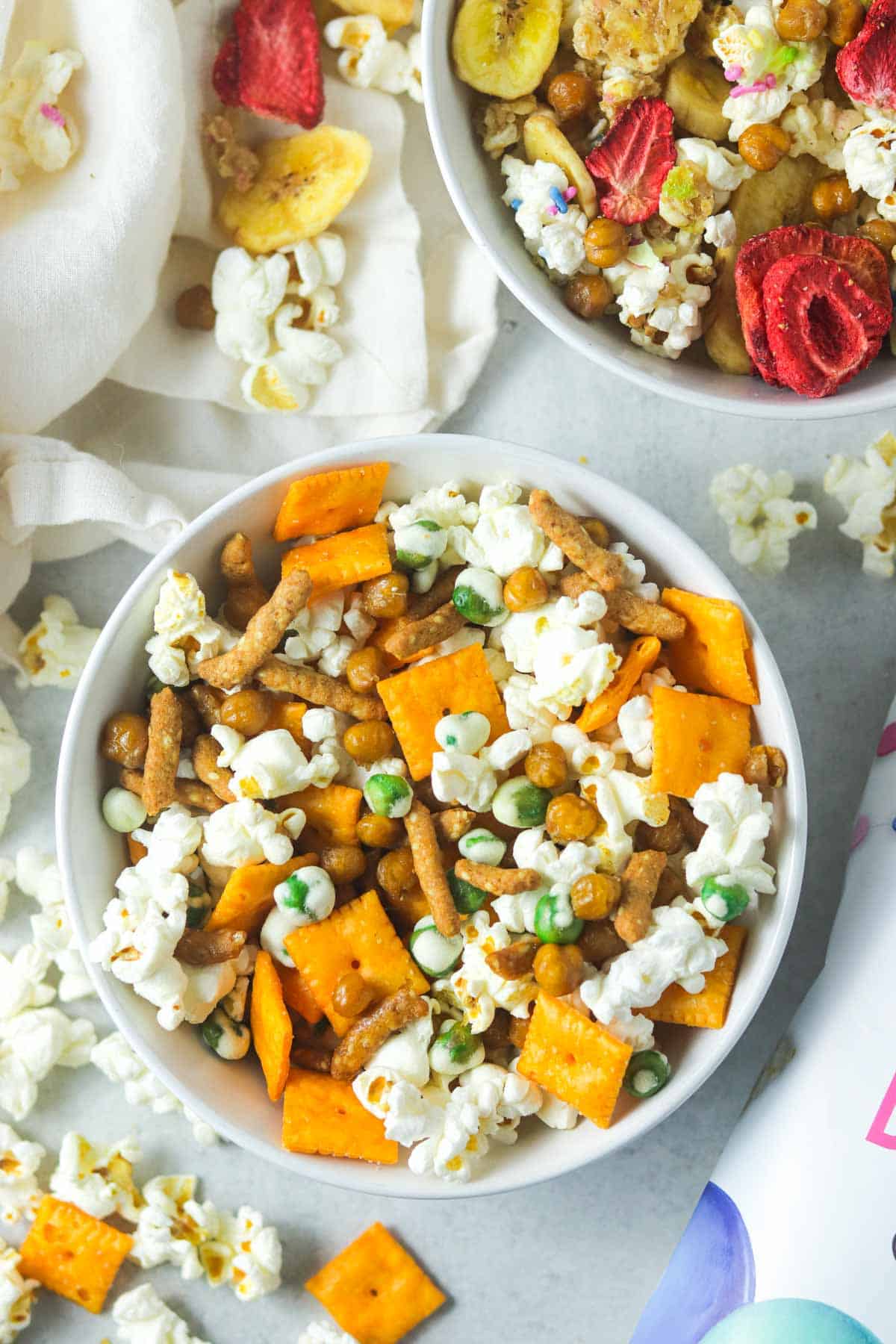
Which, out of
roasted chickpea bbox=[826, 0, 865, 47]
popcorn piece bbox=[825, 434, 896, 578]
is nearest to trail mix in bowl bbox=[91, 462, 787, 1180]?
popcorn piece bbox=[825, 434, 896, 578]

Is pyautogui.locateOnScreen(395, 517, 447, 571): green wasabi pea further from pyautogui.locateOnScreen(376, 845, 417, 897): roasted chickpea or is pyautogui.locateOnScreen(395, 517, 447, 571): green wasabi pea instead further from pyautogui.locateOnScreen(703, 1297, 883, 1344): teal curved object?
pyautogui.locateOnScreen(703, 1297, 883, 1344): teal curved object

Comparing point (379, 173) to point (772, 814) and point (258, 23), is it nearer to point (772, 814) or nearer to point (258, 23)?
point (258, 23)

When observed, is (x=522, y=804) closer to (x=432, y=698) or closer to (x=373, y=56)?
(x=432, y=698)

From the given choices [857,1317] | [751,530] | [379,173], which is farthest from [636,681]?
[379,173]

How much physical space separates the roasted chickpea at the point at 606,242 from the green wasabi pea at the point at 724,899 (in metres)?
0.58

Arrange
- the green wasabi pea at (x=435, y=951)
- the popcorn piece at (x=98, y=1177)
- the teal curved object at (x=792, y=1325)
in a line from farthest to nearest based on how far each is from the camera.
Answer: the popcorn piece at (x=98, y=1177), the green wasabi pea at (x=435, y=951), the teal curved object at (x=792, y=1325)

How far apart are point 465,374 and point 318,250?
0.22 m

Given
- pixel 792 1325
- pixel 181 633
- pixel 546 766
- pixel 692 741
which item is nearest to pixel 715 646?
pixel 692 741

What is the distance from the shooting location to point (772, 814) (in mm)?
1272

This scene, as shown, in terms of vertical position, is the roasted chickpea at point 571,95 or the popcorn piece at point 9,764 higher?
the roasted chickpea at point 571,95

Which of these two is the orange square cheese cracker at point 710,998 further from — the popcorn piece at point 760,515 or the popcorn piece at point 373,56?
the popcorn piece at point 373,56

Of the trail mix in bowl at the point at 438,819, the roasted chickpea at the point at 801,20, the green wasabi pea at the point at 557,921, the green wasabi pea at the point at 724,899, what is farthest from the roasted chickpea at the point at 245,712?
the roasted chickpea at the point at 801,20

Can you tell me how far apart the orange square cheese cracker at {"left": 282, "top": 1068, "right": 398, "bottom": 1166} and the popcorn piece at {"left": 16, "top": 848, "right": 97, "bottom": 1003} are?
15.6 inches

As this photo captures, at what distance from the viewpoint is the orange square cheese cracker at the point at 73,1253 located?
5.03 ft
